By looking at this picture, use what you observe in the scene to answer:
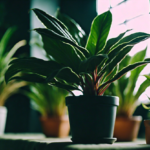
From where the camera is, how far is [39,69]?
79cm

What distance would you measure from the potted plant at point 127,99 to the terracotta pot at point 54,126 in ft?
1.29

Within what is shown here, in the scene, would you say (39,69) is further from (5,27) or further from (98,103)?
(5,27)

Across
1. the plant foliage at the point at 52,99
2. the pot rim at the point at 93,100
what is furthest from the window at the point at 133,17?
the pot rim at the point at 93,100

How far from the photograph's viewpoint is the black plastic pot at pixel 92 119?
2.40 ft

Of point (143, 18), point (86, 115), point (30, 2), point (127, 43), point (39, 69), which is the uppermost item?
point (30, 2)

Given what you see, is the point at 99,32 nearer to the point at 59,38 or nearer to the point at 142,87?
the point at 59,38

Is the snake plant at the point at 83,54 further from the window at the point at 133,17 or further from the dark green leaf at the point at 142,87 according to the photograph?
the window at the point at 133,17

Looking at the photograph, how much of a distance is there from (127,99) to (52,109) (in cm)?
53

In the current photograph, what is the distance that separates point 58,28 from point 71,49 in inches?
3.7

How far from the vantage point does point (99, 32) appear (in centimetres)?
79

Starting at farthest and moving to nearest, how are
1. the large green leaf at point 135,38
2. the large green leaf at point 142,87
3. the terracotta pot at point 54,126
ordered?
the terracotta pot at point 54,126 → the large green leaf at point 142,87 → the large green leaf at point 135,38

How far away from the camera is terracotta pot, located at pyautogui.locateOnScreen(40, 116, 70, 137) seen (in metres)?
1.30

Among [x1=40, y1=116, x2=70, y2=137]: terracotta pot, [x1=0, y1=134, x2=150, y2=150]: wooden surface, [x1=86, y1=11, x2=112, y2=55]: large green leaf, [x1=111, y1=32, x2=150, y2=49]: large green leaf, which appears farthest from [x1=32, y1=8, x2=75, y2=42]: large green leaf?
[x1=40, y1=116, x2=70, y2=137]: terracotta pot

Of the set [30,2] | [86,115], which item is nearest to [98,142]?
[86,115]
